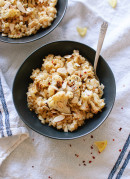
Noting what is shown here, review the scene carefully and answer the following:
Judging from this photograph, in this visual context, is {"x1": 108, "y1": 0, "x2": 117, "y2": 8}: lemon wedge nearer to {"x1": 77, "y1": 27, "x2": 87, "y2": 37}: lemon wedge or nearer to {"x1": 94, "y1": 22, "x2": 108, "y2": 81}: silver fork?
{"x1": 77, "y1": 27, "x2": 87, "y2": 37}: lemon wedge

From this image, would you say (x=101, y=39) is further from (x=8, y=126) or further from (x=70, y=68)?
(x=8, y=126)

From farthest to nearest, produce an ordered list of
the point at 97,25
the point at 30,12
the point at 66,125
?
the point at 97,25, the point at 30,12, the point at 66,125

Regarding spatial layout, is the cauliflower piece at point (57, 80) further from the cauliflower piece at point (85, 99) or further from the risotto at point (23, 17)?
the risotto at point (23, 17)

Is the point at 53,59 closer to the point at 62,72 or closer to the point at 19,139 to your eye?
the point at 62,72

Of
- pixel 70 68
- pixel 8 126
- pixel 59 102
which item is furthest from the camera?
pixel 8 126

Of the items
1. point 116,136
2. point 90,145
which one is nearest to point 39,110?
point 90,145

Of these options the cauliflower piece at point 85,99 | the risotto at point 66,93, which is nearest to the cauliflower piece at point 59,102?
the risotto at point 66,93

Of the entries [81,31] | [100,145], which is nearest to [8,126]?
[100,145]
